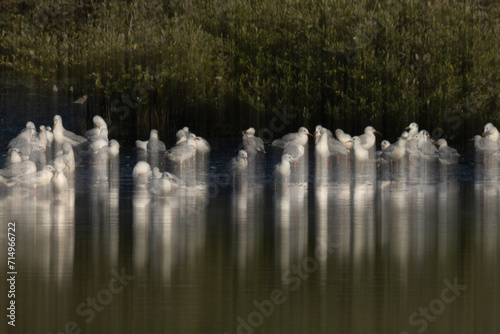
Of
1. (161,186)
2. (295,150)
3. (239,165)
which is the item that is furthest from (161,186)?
(295,150)

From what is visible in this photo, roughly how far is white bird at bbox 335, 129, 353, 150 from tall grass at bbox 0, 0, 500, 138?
1.43 metres

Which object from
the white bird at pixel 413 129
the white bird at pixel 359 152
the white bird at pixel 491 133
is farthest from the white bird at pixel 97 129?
the white bird at pixel 491 133

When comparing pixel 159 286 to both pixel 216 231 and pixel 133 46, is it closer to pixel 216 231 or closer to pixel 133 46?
pixel 216 231

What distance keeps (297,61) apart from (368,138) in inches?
157

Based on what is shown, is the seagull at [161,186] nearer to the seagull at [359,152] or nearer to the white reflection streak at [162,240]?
the white reflection streak at [162,240]

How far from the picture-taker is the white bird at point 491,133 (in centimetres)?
2397

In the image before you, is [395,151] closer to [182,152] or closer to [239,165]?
[239,165]

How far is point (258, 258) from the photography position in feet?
38.4

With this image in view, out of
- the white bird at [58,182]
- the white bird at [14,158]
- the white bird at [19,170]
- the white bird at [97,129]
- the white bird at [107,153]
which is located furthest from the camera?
the white bird at [97,129]
